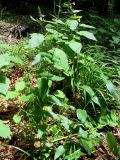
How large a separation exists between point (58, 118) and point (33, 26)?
2838 millimetres

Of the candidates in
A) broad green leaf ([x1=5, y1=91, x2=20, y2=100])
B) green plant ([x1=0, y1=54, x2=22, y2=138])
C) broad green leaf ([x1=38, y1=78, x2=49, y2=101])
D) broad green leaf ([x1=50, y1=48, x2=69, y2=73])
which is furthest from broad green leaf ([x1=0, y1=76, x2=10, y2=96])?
broad green leaf ([x1=50, y1=48, x2=69, y2=73])

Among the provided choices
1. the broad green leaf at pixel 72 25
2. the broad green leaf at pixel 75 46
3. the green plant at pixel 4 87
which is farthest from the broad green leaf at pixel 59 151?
the broad green leaf at pixel 72 25

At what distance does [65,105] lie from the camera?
251 centimetres

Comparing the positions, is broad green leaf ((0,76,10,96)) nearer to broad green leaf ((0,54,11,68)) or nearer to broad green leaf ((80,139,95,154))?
broad green leaf ((0,54,11,68))

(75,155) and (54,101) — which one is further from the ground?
(54,101)

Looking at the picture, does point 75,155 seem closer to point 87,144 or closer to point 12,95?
point 87,144

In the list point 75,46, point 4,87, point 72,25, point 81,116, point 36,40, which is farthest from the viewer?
point 72,25

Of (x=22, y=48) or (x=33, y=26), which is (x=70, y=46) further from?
(x=33, y=26)

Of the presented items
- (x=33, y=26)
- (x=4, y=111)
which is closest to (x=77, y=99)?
(x=4, y=111)

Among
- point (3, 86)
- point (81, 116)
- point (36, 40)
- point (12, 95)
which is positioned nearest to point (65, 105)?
point (81, 116)

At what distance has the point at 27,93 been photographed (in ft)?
7.87

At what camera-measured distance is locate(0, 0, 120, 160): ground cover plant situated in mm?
2193

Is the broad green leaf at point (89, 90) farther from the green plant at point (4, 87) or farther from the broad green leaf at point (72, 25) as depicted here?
the green plant at point (4, 87)

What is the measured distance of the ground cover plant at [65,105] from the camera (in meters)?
2.19
